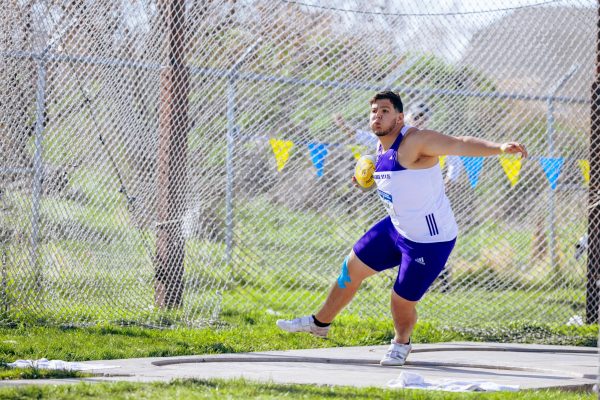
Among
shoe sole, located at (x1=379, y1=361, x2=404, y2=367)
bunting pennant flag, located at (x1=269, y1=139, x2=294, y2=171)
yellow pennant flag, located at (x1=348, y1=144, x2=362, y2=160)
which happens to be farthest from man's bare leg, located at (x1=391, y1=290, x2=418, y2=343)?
yellow pennant flag, located at (x1=348, y1=144, x2=362, y2=160)

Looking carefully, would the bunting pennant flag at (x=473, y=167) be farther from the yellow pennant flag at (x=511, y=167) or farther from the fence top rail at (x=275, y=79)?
the fence top rail at (x=275, y=79)

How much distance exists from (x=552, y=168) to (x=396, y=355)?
194 inches

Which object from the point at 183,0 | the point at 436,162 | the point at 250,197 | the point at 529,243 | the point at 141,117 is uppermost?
the point at 183,0

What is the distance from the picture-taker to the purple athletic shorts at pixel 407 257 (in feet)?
23.8

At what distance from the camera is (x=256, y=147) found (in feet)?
35.1

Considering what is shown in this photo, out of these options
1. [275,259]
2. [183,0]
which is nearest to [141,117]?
[183,0]

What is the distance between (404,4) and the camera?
10562mm

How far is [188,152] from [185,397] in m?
4.71

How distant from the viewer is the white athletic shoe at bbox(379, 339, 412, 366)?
748cm

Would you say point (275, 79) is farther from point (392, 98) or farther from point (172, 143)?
point (392, 98)

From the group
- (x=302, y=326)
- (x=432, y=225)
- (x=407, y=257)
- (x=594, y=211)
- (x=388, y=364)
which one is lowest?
(x=594, y=211)

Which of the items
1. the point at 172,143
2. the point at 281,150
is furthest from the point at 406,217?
the point at 281,150

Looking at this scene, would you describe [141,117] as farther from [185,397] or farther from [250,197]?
[185,397]

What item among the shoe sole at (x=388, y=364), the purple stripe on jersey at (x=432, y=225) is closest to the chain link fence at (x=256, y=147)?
the shoe sole at (x=388, y=364)
